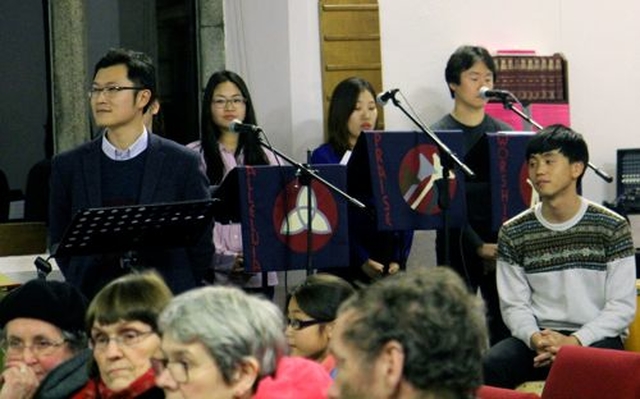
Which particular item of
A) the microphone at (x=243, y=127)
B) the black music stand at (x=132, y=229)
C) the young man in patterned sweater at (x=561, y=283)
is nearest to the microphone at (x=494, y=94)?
the young man in patterned sweater at (x=561, y=283)

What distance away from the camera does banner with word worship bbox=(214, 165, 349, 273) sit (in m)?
5.63

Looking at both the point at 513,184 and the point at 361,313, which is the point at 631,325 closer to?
the point at 513,184

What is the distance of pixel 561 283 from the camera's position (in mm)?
5258

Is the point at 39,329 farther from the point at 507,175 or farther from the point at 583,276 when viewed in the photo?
the point at 507,175

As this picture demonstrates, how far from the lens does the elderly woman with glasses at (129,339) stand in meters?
3.61

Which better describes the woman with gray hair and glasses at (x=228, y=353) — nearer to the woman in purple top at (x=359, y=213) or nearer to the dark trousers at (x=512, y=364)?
the dark trousers at (x=512, y=364)

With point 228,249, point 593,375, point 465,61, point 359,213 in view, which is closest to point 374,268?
point 359,213

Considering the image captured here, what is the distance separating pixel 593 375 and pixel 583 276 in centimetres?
148

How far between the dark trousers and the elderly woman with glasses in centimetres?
180

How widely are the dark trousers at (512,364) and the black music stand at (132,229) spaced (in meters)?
1.16

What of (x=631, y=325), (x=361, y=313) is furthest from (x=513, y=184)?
(x=361, y=313)

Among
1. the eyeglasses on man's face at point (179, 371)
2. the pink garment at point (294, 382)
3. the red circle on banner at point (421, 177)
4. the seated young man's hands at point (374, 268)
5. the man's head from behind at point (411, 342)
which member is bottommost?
the seated young man's hands at point (374, 268)

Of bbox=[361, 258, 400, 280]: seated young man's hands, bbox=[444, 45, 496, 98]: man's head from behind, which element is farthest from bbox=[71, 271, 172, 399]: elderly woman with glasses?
bbox=[444, 45, 496, 98]: man's head from behind

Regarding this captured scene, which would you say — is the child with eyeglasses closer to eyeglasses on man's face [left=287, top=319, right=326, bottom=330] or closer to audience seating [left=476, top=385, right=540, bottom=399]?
eyeglasses on man's face [left=287, top=319, right=326, bottom=330]
